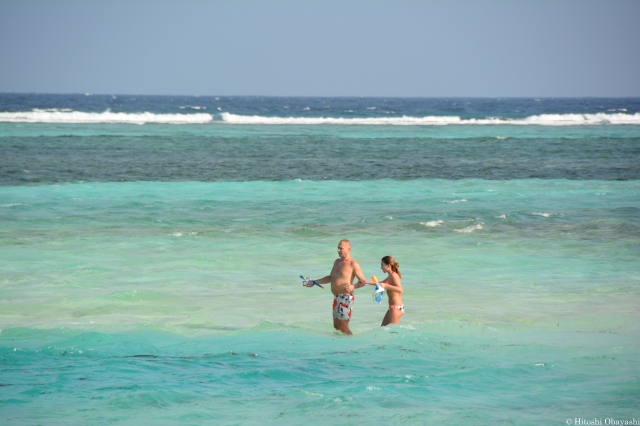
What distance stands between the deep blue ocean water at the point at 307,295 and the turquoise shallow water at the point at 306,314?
0.04 m

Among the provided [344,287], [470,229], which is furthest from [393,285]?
[470,229]

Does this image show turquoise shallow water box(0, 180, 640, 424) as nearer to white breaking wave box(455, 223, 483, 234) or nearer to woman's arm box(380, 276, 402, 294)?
white breaking wave box(455, 223, 483, 234)

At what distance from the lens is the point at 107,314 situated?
36.5 feet

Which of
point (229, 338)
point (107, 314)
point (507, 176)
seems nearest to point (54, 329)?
point (107, 314)

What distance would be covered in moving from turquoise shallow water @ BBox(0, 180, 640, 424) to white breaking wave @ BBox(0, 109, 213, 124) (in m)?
41.2

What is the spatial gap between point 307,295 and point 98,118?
55.6m

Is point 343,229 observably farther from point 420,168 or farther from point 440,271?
point 420,168

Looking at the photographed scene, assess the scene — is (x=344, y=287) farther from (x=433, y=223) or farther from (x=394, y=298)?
(x=433, y=223)

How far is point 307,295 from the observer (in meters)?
12.6

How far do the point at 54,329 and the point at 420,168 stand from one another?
71.7 ft

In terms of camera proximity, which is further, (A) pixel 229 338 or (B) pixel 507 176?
(B) pixel 507 176

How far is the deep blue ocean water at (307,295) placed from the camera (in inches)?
312

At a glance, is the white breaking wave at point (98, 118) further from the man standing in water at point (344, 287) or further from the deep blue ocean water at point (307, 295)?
the man standing in water at point (344, 287)

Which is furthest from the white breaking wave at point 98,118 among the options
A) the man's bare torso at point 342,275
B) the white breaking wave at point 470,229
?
the man's bare torso at point 342,275
